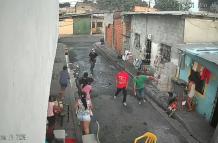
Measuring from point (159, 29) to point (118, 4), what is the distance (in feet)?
92.1

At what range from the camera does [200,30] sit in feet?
50.3

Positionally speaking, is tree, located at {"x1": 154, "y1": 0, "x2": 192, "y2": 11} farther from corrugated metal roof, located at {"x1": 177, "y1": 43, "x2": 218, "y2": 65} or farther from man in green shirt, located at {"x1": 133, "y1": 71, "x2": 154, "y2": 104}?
man in green shirt, located at {"x1": 133, "y1": 71, "x2": 154, "y2": 104}

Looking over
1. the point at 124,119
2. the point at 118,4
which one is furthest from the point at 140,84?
the point at 118,4

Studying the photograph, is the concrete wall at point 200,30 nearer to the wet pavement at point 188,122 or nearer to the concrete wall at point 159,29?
the concrete wall at point 159,29

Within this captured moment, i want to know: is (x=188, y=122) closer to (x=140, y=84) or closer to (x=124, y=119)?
(x=124, y=119)

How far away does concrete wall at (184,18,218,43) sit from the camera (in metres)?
15.1

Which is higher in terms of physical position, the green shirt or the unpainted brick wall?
the unpainted brick wall

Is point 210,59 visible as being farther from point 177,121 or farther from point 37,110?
point 37,110

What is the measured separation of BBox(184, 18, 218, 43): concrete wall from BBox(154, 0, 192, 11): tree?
61.4ft

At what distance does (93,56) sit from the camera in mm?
19234

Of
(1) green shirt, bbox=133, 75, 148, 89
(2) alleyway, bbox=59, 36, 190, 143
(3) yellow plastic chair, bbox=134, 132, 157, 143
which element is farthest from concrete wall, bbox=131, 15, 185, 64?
(3) yellow plastic chair, bbox=134, 132, 157, 143

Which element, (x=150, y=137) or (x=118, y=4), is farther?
(x=118, y=4)

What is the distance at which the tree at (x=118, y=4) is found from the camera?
4450 centimetres

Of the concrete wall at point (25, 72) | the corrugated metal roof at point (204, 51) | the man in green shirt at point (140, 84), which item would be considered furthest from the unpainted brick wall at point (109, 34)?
the concrete wall at point (25, 72)
